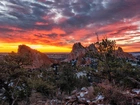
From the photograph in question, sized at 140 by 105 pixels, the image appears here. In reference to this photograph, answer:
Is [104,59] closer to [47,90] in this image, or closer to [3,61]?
[3,61]

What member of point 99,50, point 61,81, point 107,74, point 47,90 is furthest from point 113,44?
point 61,81

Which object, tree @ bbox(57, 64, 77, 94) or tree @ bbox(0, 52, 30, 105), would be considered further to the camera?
tree @ bbox(57, 64, 77, 94)

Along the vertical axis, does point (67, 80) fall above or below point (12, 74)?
below

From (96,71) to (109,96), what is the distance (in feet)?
29.5

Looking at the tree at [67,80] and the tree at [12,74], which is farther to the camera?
the tree at [67,80]

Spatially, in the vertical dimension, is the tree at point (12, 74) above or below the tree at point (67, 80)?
above

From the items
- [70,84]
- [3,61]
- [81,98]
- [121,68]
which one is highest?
[3,61]

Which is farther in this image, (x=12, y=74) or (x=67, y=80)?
(x=67, y=80)

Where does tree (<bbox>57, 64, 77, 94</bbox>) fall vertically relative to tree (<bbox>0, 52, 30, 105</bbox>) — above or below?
below

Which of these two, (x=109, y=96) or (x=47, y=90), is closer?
(x=109, y=96)

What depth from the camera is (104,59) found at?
20.7 meters

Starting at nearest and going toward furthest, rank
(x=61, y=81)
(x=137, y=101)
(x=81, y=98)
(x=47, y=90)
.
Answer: (x=137, y=101) → (x=81, y=98) → (x=47, y=90) → (x=61, y=81)

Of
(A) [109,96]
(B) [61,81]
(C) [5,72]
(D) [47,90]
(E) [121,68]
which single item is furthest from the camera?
(B) [61,81]

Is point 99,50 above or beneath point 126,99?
above
